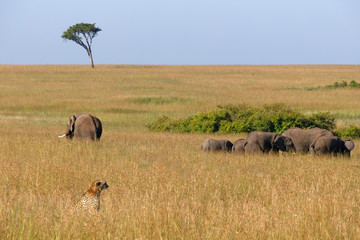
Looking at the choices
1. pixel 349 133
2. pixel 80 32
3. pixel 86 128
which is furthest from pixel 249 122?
pixel 80 32

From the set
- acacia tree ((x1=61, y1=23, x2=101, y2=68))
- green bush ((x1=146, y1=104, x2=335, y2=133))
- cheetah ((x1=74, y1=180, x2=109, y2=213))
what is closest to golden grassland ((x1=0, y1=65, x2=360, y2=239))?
cheetah ((x1=74, y1=180, x2=109, y2=213))

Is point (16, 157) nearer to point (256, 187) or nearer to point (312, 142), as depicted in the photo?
point (256, 187)

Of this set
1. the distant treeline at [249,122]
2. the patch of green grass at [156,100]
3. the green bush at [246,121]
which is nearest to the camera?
the distant treeline at [249,122]

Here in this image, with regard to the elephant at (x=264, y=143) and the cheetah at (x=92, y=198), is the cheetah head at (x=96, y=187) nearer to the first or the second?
the cheetah at (x=92, y=198)

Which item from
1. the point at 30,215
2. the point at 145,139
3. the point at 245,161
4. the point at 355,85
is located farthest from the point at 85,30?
the point at 30,215

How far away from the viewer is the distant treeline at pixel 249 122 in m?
22.3

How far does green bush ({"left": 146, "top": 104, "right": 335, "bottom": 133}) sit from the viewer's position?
73.6 feet

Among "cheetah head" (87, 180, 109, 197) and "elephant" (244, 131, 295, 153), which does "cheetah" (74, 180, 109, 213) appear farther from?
"elephant" (244, 131, 295, 153)

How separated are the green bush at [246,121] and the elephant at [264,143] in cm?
697

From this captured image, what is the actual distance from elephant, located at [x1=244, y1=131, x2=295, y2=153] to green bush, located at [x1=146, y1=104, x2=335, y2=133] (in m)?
6.97

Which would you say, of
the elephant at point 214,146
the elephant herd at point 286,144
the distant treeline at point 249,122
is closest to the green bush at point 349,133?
the distant treeline at point 249,122

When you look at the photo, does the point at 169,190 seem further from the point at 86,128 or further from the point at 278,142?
the point at 86,128

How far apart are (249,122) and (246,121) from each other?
36 centimetres

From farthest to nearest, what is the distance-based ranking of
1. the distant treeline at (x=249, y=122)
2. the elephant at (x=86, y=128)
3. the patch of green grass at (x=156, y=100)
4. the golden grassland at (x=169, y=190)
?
the patch of green grass at (x=156, y=100) → the distant treeline at (x=249, y=122) → the elephant at (x=86, y=128) → the golden grassland at (x=169, y=190)
